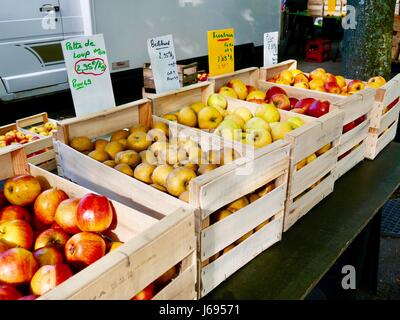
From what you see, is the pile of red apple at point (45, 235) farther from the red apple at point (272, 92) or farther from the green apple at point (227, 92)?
the red apple at point (272, 92)

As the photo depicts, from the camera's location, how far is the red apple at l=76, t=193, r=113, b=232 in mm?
1485

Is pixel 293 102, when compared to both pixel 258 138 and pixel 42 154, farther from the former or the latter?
pixel 42 154

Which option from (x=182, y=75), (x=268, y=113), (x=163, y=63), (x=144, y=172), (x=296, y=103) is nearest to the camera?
(x=144, y=172)

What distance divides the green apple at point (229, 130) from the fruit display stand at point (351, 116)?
0.56m

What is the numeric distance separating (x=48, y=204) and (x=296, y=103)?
1.74 meters

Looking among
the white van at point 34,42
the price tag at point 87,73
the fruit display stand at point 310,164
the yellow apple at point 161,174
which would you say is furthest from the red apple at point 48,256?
the white van at point 34,42

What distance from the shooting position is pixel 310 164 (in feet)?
6.84

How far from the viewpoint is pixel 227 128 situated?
2.29 m

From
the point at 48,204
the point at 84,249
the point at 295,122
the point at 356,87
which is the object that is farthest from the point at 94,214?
the point at 356,87

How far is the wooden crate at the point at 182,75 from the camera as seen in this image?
18.4 ft

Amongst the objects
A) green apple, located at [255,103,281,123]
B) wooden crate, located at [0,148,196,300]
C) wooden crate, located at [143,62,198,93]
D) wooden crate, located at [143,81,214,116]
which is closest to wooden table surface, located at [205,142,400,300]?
wooden crate, located at [0,148,196,300]
